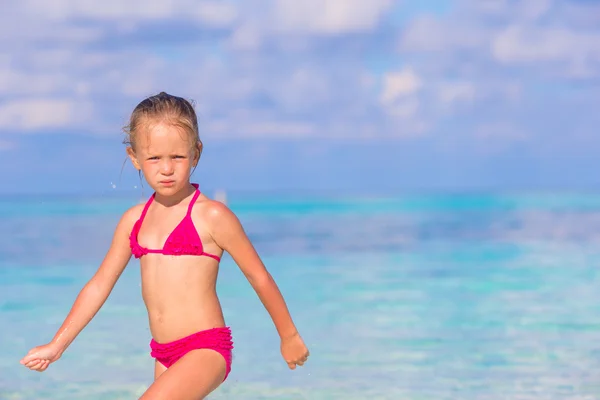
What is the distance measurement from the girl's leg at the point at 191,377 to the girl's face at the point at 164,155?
64 cm

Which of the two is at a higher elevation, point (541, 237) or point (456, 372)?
point (541, 237)

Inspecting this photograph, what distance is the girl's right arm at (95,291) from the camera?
151 inches

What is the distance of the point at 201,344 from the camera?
3.71 m

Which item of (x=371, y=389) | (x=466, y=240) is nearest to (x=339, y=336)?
(x=371, y=389)

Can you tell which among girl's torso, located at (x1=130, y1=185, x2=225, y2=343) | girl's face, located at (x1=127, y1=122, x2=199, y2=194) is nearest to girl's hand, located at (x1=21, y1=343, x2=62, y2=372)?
girl's torso, located at (x1=130, y1=185, x2=225, y2=343)

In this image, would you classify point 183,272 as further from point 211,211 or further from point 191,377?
point 191,377

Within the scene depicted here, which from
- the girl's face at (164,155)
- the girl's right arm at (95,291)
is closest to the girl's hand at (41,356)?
the girl's right arm at (95,291)

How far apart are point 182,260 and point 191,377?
469 millimetres

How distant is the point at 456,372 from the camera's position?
7590 millimetres

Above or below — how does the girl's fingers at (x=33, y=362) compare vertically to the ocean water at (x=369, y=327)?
below

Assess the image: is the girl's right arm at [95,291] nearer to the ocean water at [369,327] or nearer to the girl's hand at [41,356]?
the girl's hand at [41,356]

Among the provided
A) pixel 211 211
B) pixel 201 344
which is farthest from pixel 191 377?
pixel 211 211

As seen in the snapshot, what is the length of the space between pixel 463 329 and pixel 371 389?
295 cm

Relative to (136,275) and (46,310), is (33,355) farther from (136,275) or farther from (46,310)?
(136,275)
